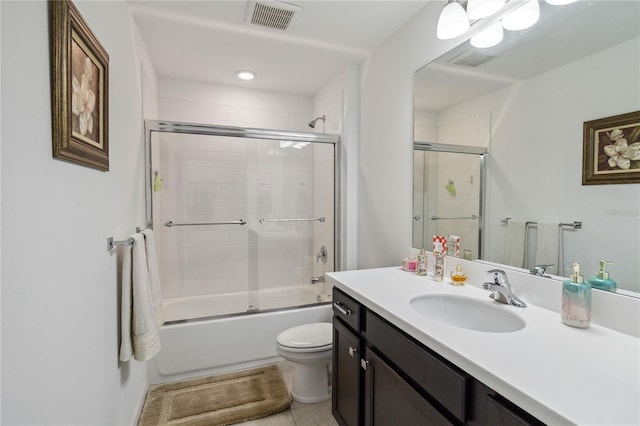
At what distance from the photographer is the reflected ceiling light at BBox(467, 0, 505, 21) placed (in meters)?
1.24

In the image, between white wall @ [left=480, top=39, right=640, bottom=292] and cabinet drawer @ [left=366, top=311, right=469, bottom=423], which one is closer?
cabinet drawer @ [left=366, top=311, right=469, bottom=423]

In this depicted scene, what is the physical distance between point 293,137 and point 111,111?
4.87 ft

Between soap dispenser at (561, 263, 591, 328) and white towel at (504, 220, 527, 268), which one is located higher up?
white towel at (504, 220, 527, 268)

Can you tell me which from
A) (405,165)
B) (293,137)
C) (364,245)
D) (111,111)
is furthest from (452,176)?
(111,111)

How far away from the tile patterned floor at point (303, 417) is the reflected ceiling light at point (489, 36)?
83.7 inches

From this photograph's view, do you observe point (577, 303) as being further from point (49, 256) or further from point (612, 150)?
point (49, 256)

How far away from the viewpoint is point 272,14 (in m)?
1.82

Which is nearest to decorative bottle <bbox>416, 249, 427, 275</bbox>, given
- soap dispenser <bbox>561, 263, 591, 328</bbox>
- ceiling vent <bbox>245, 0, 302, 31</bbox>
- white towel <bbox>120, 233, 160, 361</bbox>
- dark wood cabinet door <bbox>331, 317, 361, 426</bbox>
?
dark wood cabinet door <bbox>331, 317, 361, 426</bbox>

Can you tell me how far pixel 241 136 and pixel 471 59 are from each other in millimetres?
1709

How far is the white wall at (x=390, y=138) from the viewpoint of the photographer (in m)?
1.83

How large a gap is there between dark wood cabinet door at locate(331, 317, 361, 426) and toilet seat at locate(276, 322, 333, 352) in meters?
0.22

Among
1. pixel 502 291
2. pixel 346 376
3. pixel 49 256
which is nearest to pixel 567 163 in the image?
pixel 502 291

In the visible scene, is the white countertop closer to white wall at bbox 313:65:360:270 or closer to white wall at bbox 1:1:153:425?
white wall at bbox 1:1:153:425

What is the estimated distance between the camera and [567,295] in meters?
0.99
